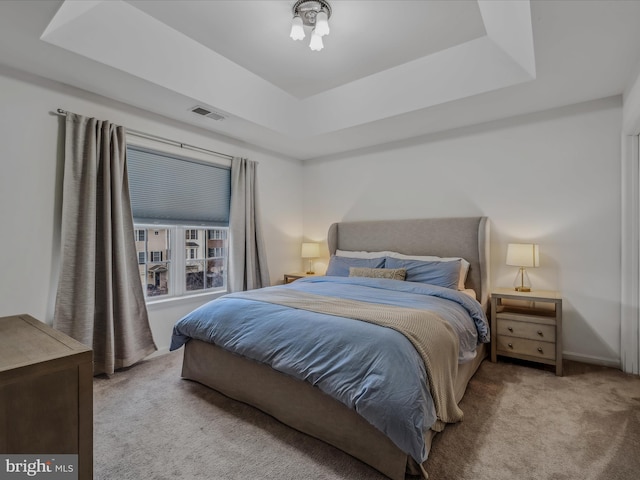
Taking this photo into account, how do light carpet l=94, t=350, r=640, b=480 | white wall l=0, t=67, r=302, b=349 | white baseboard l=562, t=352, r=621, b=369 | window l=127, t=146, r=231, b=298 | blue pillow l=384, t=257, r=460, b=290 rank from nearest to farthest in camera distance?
1. light carpet l=94, t=350, r=640, b=480
2. white wall l=0, t=67, r=302, b=349
3. white baseboard l=562, t=352, r=621, b=369
4. blue pillow l=384, t=257, r=460, b=290
5. window l=127, t=146, r=231, b=298

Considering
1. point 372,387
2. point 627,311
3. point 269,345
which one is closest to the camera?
point 372,387

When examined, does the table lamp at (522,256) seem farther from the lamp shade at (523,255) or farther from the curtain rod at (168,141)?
the curtain rod at (168,141)

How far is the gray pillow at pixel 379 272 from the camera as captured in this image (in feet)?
10.6

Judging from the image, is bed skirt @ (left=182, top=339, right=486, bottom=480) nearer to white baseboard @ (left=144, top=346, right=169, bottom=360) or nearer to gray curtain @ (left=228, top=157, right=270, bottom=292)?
white baseboard @ (left=144, top=346, right=169, bottom=360)

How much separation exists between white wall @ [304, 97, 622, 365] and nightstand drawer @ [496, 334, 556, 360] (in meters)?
0.51

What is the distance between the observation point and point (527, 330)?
9.13 ft

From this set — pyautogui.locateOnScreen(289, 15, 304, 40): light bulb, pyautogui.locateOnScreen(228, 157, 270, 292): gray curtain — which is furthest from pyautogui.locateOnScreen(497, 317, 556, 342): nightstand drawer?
pyautogui.locateOnScreen(289, 15, 304, 40): light bulb

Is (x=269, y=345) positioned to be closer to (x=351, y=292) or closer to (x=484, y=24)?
(x=351, y=292)

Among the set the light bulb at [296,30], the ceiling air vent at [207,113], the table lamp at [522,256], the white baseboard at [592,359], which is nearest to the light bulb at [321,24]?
the light bulb at [296,30]

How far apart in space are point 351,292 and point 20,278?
2507 mm

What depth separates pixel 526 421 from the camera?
1987 millimetres

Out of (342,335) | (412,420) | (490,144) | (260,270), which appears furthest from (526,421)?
(260,270)

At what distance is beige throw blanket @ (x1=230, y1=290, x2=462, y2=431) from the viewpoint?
5.42 ft

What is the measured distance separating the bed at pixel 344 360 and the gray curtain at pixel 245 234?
0.86 m
